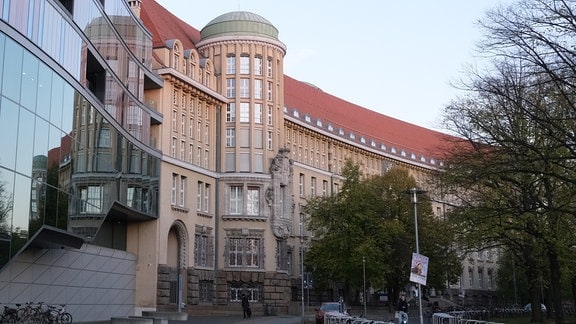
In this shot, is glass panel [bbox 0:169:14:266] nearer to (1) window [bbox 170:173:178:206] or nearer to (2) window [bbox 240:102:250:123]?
(1) window [bbox 170:173:178:206]

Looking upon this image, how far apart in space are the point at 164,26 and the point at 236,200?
Result: 14874mm

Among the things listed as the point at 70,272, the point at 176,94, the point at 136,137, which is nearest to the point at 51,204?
the point at 70,272

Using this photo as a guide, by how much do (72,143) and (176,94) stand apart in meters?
23.2

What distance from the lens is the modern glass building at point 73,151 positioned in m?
25.9

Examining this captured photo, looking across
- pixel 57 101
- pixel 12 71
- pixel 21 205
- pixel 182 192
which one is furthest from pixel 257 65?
pixel 12 71

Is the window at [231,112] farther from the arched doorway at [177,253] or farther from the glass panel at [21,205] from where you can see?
the glass panel at [21,205]

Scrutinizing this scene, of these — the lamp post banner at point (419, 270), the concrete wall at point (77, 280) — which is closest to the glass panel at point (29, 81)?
the concrete wall at point (77, 280)

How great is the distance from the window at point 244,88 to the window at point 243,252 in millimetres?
11600

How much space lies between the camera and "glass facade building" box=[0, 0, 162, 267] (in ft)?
84.2

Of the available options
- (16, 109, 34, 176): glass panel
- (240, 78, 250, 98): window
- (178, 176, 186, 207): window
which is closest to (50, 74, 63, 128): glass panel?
(16, 109, 34, 176): glass panel

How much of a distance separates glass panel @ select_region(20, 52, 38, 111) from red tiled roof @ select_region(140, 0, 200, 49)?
2711 cm

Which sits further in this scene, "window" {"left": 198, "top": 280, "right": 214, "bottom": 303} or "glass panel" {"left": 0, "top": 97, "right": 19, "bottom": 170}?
"window" {"left": 198, "top": 280, "right": 214, "bottom": 303}

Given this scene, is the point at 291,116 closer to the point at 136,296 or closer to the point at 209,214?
the point at 209,214

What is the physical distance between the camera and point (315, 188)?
73500 millimetres
